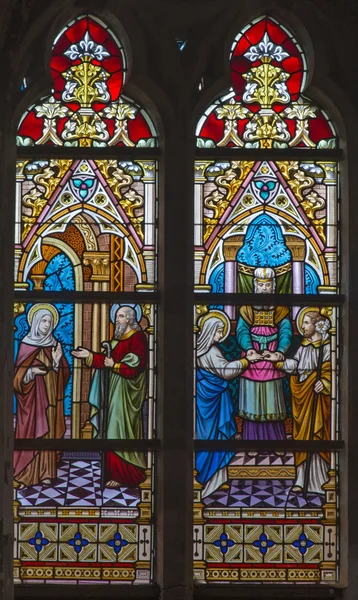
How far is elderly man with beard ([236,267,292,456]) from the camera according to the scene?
8234mm

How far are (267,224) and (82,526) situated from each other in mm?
2074

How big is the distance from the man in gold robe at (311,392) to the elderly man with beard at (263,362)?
76 millimetres

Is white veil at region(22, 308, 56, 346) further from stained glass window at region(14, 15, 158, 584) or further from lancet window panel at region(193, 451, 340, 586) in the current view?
lancet window panel at region(193, 451, 340, 586)

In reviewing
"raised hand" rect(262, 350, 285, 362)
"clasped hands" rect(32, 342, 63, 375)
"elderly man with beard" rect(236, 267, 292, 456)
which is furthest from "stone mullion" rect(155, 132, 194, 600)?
"clasped hands" rect(32, 342, 63, 375)

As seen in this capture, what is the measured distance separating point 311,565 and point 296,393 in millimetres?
987

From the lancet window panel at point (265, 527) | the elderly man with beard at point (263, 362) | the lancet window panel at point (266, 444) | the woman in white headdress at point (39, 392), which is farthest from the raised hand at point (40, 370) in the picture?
the elderly man with beard at point (263, 362)

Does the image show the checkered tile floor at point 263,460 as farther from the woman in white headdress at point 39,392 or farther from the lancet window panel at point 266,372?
the woman in white headdress at point 39,392

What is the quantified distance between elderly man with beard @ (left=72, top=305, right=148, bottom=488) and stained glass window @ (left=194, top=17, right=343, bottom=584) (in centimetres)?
33

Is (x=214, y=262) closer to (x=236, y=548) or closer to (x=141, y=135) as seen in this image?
(x=141, y=135)

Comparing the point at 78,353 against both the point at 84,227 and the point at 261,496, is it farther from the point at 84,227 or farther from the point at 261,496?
the point at 261,496

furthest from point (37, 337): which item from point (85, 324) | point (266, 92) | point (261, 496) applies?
point (266, 92)

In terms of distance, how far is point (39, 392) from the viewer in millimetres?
8172

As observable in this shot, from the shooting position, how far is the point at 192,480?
8.05m
